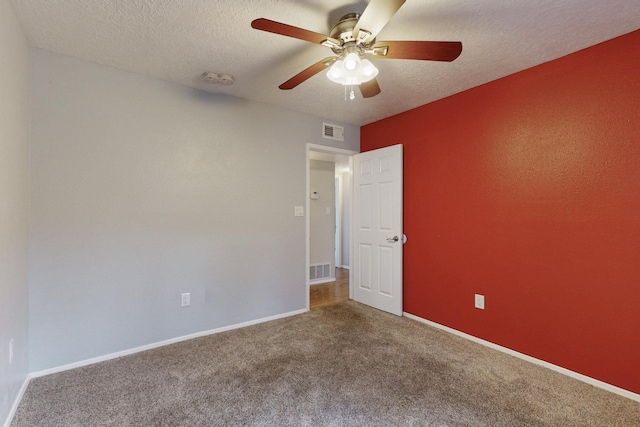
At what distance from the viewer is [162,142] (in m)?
2.60

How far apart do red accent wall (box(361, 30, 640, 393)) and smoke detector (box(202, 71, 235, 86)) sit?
199 centimetres

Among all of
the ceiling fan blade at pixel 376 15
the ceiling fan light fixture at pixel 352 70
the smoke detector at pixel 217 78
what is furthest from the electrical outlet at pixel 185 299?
the ceiling fan blade at pixel 376 15

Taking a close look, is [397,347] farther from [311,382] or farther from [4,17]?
[4,17]

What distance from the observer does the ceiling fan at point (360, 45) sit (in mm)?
1425

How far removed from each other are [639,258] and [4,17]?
3935 millimetres

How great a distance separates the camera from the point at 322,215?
5.28 metres

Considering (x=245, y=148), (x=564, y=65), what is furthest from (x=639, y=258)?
(x=245, y=148)

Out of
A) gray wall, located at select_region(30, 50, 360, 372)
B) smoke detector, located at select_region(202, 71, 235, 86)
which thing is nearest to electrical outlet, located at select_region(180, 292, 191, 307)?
gray wall, located at select_region(30, 50, 360, 372)

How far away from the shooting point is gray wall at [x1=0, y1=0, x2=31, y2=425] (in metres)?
1.54

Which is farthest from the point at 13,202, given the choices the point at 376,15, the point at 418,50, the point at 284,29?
the point at 418,50

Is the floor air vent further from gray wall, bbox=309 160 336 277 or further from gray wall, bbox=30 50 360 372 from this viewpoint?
gray wall, bbox=30 50 360 372

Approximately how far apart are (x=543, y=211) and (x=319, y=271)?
3479 mm

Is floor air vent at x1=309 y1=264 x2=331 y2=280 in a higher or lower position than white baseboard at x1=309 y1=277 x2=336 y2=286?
A: higher

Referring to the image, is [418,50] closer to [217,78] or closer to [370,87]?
[370,87]
